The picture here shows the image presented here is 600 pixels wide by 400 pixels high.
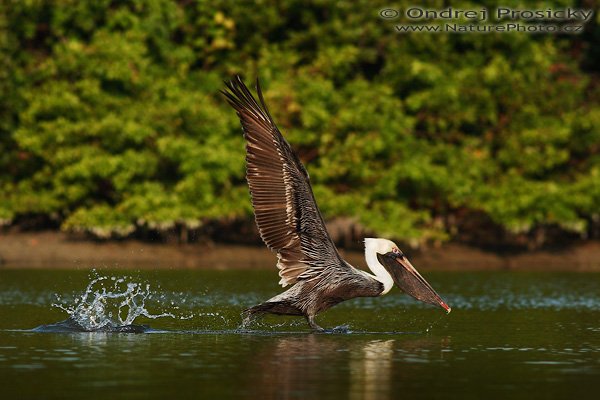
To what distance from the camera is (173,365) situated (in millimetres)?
13297

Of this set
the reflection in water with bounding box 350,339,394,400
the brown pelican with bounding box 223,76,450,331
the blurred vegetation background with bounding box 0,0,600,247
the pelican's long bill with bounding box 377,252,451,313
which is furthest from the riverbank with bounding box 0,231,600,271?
the reflection in water with bounding box 350,339,394,400

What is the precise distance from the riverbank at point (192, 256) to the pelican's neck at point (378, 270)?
14.4 m

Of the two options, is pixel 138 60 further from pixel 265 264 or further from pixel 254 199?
pixel 254 199

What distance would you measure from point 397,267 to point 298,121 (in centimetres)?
1855

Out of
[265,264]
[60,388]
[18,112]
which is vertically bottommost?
[60,388]

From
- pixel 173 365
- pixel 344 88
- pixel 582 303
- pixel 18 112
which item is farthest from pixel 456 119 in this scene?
pixel 173 365

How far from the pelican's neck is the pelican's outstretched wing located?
359 mm

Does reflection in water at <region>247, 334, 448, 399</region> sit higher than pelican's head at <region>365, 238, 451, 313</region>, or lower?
lower

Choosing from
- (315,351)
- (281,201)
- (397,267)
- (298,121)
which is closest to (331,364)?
(315,351)

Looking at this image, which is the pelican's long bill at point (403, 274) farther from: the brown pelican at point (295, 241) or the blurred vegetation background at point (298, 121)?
the blurred vegetation background at point (298, 121)

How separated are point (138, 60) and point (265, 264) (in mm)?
5896

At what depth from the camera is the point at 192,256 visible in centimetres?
3341

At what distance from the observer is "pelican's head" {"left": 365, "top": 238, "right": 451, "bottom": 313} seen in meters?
17.0

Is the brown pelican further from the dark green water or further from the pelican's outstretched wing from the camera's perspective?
the dark green water
